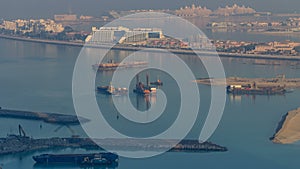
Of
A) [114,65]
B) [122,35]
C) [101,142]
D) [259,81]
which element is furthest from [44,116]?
[122,35]

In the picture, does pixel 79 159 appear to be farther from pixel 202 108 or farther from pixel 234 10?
pixel 234 10

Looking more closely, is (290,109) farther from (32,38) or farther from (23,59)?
(32,38)

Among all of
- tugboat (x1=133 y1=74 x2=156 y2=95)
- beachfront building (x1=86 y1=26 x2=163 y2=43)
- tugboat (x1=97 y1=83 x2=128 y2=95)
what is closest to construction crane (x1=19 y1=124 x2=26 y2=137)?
tugboat (x1=97 y1=83 x2=128 y2=95)

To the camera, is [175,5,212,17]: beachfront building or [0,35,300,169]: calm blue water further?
[175,5,212,17]: beachfront building

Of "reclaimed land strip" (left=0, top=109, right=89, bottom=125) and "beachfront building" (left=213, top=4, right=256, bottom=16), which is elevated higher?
"beachfront building" (left=213, top=4, right=256, bottom=16)

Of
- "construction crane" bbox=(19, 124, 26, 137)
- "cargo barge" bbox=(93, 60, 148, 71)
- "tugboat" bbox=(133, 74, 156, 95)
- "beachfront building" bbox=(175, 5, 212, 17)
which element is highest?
"beachfront building" bbox=(175, 5, 212, 17)

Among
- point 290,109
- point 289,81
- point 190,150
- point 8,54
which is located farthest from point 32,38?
point 190,150

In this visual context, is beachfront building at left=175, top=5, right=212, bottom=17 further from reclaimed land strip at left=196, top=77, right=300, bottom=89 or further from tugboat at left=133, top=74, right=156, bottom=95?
tugboat at left=133, top=74, right=156, bottom=95

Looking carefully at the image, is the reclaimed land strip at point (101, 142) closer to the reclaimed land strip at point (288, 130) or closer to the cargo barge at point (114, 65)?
the reclaimed land strip at point (288, 130)
